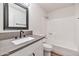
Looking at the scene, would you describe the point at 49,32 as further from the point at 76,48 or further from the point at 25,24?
the point at 25,24

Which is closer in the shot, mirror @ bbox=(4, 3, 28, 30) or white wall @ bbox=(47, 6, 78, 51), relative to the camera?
mirror @ bbox=(4, 3, 28, 30)

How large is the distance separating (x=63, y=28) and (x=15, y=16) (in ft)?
6.26

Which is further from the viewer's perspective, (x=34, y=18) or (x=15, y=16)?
(x=34, y=18)

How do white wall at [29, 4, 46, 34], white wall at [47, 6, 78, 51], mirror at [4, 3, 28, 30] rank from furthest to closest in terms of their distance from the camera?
white wall at [47, 6, 78, 51] < white wall at [29, 4, 46, 34] < mirror at [4, 3, 28, 30]

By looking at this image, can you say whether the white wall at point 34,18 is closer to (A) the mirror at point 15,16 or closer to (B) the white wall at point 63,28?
(A) the mirror at point 15,16

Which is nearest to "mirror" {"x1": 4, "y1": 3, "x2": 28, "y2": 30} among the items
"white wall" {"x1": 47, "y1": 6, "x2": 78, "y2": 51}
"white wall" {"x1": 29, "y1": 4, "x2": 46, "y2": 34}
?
"white wall" {"x1": 29, "y1": 4, "x2": 46, "y2": 34}

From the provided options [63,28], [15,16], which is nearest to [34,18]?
[15,16]

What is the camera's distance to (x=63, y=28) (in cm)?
277

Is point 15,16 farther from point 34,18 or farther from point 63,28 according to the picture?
point 63,28

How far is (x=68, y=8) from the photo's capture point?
8.73 ft

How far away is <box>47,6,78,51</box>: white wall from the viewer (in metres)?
2.56

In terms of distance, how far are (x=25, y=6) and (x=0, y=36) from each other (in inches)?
40.0

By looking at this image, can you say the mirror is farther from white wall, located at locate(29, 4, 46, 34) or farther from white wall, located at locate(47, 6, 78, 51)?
white wall, located at locate(47, 6, 78, 51)

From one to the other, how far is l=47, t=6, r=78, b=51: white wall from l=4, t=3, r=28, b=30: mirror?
1474mm
